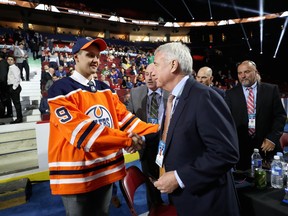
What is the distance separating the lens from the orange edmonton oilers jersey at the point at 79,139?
49.6 inches

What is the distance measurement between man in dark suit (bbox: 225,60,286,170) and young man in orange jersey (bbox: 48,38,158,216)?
61.6 inches

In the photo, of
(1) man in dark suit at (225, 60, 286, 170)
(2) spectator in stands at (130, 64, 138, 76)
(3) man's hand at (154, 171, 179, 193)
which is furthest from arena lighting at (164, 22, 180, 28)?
(3) man's hand at (154, 171, 179, 193)

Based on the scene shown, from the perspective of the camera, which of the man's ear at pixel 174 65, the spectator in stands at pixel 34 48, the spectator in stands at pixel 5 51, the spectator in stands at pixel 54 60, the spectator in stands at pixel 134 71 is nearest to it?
the man's ear at pixel 174 65

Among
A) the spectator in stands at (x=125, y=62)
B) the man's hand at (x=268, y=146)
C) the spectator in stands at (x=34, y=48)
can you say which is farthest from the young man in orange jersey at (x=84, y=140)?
the spectator in stands at (x=125, y=62)

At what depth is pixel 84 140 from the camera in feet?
4.06

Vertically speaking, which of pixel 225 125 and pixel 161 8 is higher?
pixel 161 8

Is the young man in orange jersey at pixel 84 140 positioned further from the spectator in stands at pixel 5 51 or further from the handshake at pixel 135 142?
the spectator in stands at pixel 5 51

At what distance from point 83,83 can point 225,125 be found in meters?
0.92

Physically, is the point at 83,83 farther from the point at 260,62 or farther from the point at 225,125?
the point at 260,62

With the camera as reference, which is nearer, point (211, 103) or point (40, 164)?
point (211, 103)

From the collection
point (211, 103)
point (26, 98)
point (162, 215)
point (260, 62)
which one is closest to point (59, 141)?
point (211, 103)

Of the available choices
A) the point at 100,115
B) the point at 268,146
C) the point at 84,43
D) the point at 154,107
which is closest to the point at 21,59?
the point at 154,107

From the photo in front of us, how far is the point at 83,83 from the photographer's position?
1452mm

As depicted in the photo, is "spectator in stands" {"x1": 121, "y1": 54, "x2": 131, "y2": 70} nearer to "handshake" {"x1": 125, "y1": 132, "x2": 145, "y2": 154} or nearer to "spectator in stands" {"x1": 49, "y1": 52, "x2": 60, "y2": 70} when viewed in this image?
"spectator in stands" {"x1": 49, "y1": 52, "x2": 60, "y2": 70}
